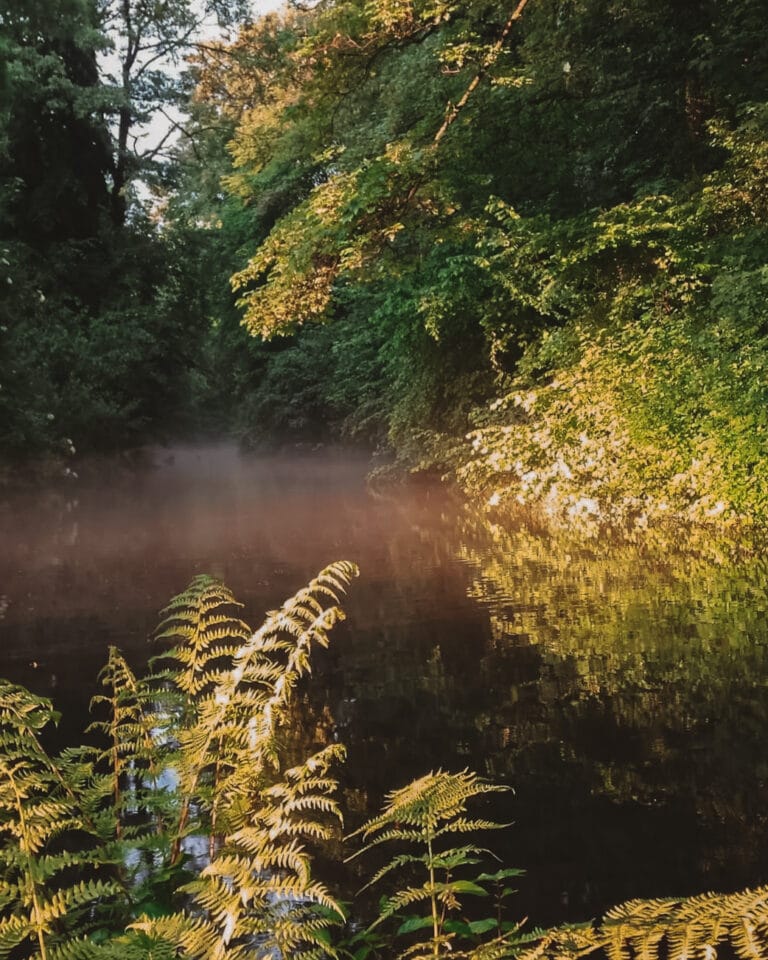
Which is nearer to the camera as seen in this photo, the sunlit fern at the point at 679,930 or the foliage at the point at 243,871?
the sunlit fern at the point at 679,930

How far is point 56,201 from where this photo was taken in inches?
1040

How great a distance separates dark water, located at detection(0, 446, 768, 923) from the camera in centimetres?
331

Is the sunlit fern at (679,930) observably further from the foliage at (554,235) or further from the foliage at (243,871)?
the foliage at (554,235)

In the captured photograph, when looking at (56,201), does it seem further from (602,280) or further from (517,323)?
(602,280)

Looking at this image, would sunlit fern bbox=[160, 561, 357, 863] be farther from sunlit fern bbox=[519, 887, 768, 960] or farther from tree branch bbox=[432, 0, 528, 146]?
tree branch bbox=[432, 0, 528, 146]

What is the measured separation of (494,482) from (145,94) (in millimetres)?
21479

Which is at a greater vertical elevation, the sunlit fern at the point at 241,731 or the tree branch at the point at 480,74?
the tree branch at the point at 480,74

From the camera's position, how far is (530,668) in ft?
18.0

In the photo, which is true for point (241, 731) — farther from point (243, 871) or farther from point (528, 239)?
point (528, 239)

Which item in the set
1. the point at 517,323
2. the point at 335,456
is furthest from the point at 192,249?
the point at 517,323

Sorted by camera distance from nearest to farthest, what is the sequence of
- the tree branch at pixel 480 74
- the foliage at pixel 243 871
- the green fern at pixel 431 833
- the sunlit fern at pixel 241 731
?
the foliage at pixel 243 871
the green fern at pixel 431 833
the sunlit fern at pixel 241 731
the tree branch at pixel 480 74

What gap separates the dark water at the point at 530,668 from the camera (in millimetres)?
3314

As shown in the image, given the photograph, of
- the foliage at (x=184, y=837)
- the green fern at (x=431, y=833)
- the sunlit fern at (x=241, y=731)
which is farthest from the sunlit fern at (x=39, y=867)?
the green fern at (x=431, y=833)

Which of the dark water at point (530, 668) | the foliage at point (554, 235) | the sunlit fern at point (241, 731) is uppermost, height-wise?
the foliage at point (554, 235)
